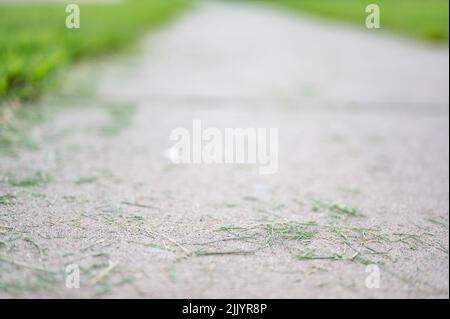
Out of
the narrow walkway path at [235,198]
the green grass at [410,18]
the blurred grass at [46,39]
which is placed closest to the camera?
the narrow walkway path at [235,198]

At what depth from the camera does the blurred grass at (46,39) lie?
3186mm

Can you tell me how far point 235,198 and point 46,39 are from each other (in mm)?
2731

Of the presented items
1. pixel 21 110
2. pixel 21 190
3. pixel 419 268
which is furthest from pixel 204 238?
pixel 21 110

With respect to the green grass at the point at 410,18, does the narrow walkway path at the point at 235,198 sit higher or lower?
lower

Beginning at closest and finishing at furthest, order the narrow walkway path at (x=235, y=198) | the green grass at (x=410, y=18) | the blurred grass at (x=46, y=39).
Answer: the narrow walkway path at (x=235, y=198) < the blurred grass at (x=46, y=39) < the green grass at (x=410, y=18)

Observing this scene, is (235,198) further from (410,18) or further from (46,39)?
(410,18)

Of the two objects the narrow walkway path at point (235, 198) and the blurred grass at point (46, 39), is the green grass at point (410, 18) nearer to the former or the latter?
the narrow walkway path at point (235, 198)

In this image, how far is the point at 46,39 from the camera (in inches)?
158

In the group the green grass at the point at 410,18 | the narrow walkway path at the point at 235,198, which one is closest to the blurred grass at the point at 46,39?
the narrow walkway path at the point at 235,198

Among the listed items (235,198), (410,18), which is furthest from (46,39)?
(410,18)

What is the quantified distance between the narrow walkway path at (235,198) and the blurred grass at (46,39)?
14.8 inches

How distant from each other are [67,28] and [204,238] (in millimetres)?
4067

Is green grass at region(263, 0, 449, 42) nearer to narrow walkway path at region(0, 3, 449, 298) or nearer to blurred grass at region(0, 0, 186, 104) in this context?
narrow walkway path at region(0, 3, 449, 298)

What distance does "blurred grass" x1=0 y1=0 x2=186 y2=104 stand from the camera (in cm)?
319
